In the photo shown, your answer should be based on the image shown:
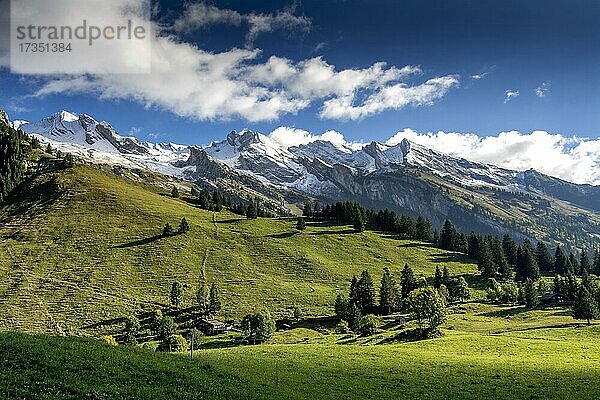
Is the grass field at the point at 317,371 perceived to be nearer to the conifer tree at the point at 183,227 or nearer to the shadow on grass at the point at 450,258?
the shadow on grass at the point at 450,258

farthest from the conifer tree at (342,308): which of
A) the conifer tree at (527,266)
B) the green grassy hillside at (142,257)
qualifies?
the conifer tree at (527,266)

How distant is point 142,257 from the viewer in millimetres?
129750

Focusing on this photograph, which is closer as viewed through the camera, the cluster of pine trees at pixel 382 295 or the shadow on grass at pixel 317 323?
the shadow on grass at pixel 317 323

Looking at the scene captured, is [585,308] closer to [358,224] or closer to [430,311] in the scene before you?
[430,311]

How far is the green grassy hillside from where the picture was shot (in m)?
102

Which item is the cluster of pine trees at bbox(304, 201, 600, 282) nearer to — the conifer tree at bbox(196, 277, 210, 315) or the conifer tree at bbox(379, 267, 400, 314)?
the conifer tree at bbox(379, 267, 400, 314)

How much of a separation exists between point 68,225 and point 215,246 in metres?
49.5

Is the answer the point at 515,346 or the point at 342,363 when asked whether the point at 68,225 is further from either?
the point at 515,346

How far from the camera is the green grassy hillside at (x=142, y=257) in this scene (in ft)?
335

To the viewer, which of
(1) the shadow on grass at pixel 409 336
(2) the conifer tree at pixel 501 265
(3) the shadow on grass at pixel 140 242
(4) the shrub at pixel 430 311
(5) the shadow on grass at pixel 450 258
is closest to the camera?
(1) the shadow on grass at pixel 409 336

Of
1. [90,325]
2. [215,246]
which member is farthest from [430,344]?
[215,246]

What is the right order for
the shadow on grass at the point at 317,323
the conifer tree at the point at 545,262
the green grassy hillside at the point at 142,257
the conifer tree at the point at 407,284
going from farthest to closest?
the conifer tree at the point at 545,262
the conifer tree at the point at 407,284
the green grassy hillside at the point at 142,257
the shadow on grass at the point at 317,323

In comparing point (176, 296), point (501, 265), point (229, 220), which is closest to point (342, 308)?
point (176, 296)

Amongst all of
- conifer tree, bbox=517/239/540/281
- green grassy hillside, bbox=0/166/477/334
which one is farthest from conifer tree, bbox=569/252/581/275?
green grassy hillside, bbox=0/166/477/334
